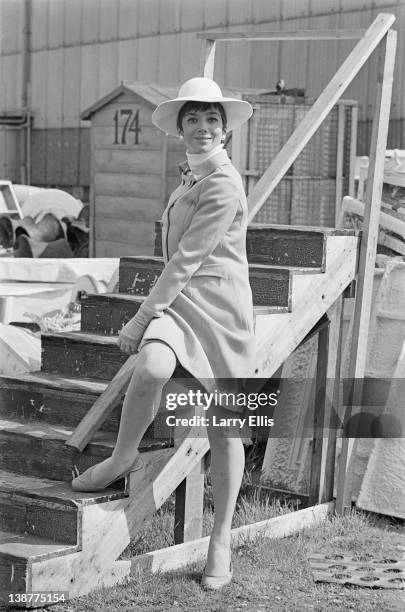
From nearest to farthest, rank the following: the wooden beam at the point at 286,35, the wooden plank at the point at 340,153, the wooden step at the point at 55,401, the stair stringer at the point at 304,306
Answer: the wooden step at the point at 55,401
the stair stringer at the point at 304,306
the wooden beam at the point at 286,35
the wooden plank at the point at 340,153

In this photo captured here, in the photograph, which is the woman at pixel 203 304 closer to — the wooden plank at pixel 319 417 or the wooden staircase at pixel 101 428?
the wooden staircase at pixel 101 428

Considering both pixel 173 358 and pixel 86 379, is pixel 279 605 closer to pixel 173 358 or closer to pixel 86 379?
pixel 173 358

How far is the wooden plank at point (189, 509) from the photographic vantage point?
4.76 metres

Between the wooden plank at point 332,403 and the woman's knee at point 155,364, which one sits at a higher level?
the woman's knee at point 155,364

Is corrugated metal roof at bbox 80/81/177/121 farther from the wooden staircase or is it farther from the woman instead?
the woman

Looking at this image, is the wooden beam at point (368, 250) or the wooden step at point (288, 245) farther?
the wooden beam at point (368, 250)

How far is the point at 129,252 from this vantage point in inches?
543

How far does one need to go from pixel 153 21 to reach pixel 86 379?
14413 mm

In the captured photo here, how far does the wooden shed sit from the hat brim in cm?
875

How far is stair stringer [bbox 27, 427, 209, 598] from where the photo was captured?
4023 millimetres

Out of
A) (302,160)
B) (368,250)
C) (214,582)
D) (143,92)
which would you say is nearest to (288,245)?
(368,250)

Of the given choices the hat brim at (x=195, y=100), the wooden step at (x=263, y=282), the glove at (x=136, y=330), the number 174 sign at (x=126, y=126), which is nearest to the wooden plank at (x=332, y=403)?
the wooden step at (x=263, y=282)

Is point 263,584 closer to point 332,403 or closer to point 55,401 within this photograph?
point 55,401

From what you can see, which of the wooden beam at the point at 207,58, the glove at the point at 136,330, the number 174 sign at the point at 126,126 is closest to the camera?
the glove at the point at 136,330
